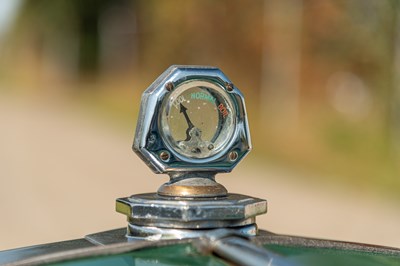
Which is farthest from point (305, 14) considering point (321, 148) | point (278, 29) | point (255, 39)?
point (321, 148)

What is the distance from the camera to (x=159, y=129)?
1.51m

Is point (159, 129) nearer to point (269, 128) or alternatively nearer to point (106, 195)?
point (106, 195)

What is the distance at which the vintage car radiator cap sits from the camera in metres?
1.44

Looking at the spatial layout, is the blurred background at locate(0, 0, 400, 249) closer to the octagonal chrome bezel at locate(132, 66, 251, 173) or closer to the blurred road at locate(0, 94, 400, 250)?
the blurred road at locate(0, 94, 400, 250)

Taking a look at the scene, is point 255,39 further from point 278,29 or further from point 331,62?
point 331,62

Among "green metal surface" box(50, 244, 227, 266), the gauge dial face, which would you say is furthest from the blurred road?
"green metal surface" box(50, 244, 227, 266)

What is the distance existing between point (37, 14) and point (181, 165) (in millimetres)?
34127

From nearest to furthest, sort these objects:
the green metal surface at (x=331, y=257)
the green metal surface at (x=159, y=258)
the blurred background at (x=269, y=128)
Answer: the green metal surface at (x=159, y=258) < the green metal surface at (x=331, y=257) < the blurred background at (x=269, y=128)

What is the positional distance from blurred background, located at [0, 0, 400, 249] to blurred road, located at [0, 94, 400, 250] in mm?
19

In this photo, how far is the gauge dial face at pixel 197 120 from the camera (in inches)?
59.5

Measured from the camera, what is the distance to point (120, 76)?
2553 centimetres

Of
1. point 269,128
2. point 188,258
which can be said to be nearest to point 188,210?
point 188,258

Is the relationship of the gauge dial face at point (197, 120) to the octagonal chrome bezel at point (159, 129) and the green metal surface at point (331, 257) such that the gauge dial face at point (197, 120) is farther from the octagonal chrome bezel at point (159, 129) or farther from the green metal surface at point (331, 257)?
the green metal surface at point (331, 257)

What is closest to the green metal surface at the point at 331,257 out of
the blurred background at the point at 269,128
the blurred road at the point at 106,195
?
the blurred road at the point at 106,195
